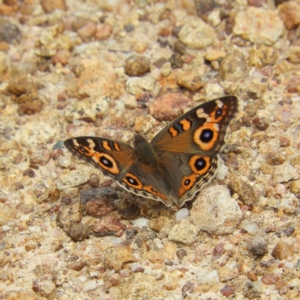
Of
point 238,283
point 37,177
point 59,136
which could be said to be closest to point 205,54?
point 59,136

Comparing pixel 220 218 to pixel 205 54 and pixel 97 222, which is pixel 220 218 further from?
pixel 205 54

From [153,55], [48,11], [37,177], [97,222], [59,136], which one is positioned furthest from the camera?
[48,11]

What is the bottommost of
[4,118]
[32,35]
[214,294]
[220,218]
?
[214,294]

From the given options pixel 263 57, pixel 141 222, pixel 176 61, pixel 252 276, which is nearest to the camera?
pixel 252 276

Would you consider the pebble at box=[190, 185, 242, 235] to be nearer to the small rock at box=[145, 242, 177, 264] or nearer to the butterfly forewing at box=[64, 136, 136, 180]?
the small rock at box=[145, 242, 177, 264]

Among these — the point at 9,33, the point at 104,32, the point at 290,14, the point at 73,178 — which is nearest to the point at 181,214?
the point at 73,178

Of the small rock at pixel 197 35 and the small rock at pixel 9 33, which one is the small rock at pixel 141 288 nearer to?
the small rock at pixel 197 35

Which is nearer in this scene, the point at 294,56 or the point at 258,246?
the point at 258,246

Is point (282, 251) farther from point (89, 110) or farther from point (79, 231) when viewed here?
point (89, 110)
